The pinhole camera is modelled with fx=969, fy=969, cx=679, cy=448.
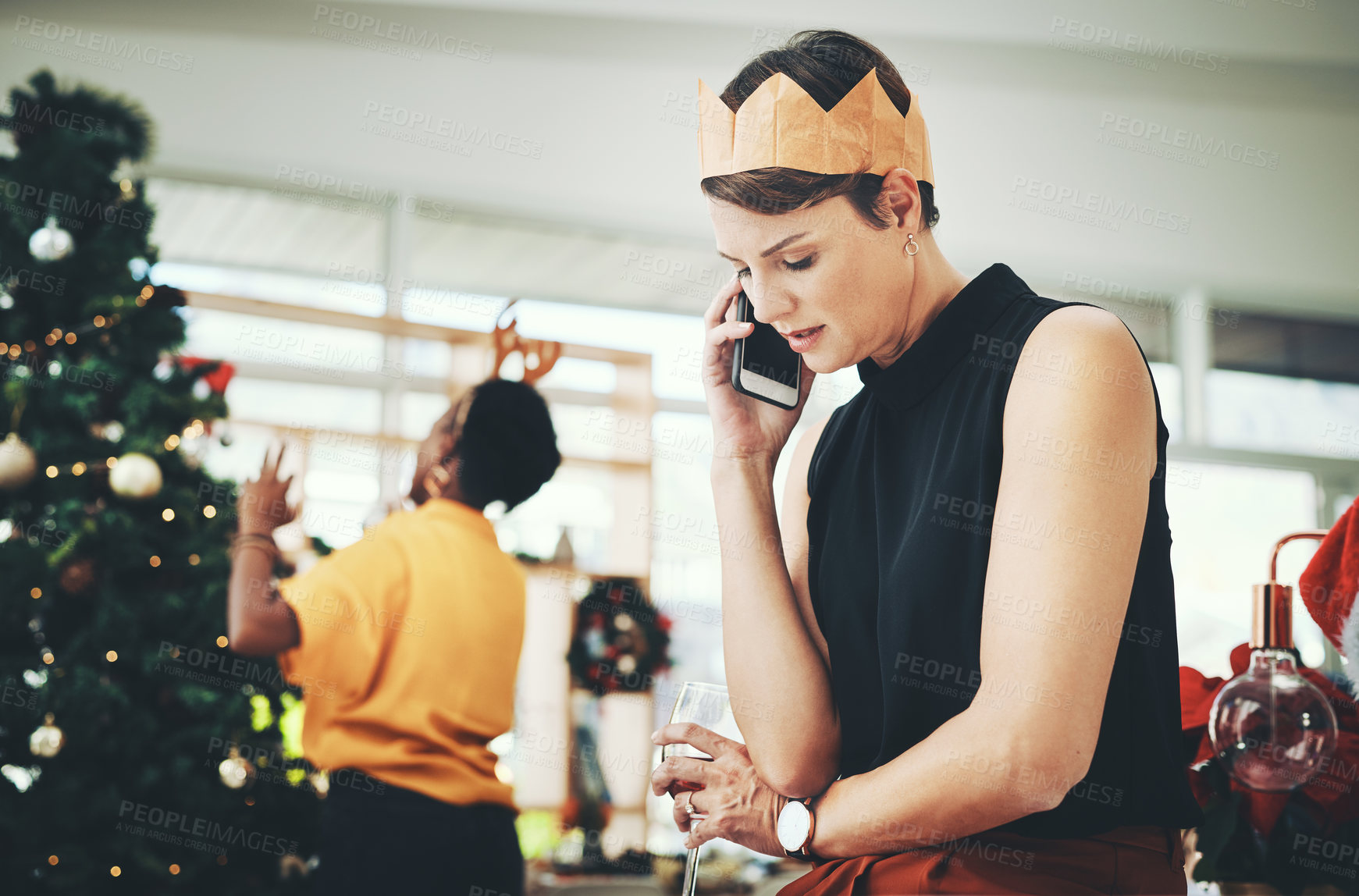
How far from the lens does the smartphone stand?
108 centimetres

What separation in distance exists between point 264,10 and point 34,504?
2.39 m

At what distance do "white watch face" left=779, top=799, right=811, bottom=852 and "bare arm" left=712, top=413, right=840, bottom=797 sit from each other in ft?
0.07

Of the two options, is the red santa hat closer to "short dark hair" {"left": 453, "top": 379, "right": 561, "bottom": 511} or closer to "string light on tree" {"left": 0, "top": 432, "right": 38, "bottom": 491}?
"short dark hair" {"left": 453, "top": 379, "right": 561, "bottom": 511}

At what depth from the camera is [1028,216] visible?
434 centimetres

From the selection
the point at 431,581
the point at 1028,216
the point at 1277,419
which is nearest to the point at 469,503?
the point at 431,581

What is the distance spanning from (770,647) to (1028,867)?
1.00 feet

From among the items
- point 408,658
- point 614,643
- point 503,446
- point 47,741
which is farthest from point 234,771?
point 614,643

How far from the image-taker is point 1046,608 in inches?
29.1

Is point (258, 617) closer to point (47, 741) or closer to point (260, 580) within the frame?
point (260, 580)

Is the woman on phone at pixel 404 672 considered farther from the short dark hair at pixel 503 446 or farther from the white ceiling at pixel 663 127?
the white ceiling at pixel 663 127

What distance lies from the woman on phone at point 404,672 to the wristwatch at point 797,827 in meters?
1.21

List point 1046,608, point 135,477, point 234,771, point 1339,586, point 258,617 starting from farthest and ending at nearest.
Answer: point 234,771 → point 135,477 → point 258,617 → point 1339,586 → point 1046,608

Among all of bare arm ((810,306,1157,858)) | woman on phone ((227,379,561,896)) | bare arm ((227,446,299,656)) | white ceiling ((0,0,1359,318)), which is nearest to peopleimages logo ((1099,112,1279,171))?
white ceiling ((0,0,1359,318))

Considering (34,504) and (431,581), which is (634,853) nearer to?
(431,581)
